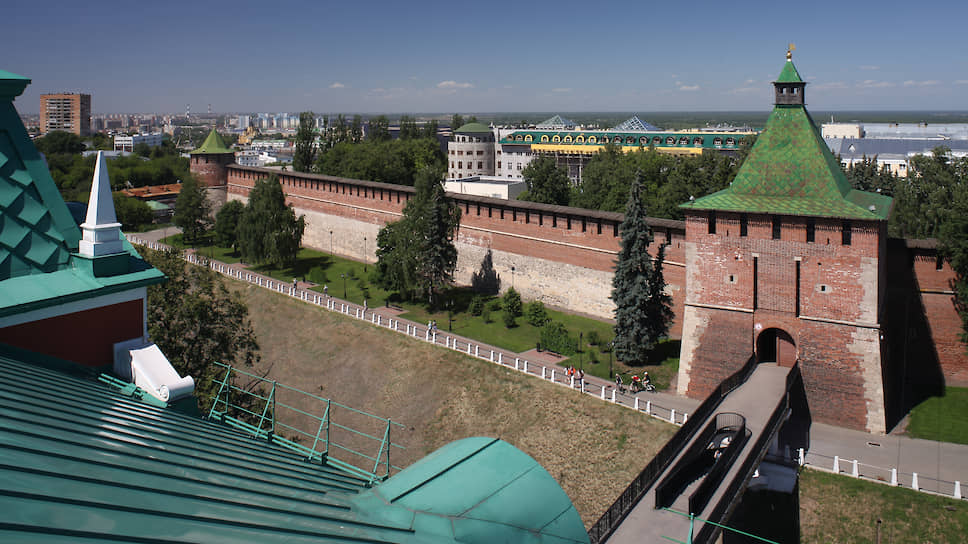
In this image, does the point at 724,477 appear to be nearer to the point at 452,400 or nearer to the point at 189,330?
the point at 452,400

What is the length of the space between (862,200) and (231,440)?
1433 cm

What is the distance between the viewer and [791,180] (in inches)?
629

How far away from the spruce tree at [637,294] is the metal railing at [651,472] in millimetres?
4330

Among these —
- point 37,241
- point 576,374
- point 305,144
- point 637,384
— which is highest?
point 305,144

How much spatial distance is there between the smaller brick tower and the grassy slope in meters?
33.3

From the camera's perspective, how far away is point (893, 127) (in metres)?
79.9

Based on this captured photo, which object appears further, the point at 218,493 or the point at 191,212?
the point at 191,212

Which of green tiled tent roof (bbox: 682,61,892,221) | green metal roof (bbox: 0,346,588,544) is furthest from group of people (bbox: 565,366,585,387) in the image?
green metal roof (bbox: 0,346,588,544)

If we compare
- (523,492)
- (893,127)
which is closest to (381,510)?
(523,492)

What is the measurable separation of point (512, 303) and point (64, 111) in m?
137

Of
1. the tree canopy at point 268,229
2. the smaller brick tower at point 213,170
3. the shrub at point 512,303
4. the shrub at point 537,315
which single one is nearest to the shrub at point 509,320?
the shrub at point 512,303

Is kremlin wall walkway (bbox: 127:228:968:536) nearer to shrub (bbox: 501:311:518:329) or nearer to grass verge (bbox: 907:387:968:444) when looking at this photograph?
grass verge (bbox: 907:387:968:444)

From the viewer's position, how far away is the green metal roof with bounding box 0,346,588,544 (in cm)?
307

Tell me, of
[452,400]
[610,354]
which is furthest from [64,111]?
[610,354]
